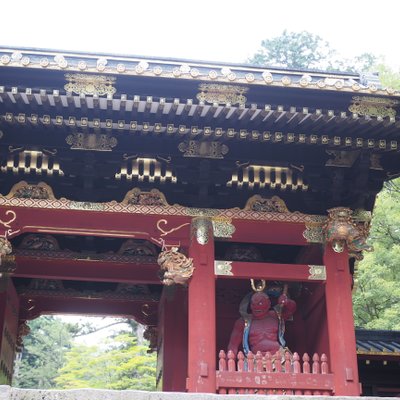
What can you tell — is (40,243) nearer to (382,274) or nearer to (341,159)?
(341,159)

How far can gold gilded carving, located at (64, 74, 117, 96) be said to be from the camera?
892 cm

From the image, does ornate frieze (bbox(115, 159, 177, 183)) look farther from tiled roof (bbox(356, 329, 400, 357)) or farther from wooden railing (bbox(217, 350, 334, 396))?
tiled roof (bbox(356, 329, 400, 357))

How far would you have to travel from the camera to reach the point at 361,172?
10078mm

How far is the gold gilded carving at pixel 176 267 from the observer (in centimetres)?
967

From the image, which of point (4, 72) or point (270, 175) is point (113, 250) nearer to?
point (270, 175)

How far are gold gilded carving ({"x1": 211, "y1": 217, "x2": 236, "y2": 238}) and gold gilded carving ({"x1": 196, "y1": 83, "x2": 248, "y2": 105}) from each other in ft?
6.61

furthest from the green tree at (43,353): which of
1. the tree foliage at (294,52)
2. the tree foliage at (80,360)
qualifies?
the tree foliage at (294,52)

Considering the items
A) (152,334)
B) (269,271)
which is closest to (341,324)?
(269,271)

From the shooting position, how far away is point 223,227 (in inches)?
403

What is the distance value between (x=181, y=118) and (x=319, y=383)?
4222 millimetres

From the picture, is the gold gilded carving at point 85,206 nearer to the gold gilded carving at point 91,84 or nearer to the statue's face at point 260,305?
the gold gilded carving at point 91,84

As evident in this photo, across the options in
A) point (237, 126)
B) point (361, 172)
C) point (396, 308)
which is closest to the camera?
point (237, 126)

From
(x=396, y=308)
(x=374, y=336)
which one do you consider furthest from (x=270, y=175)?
(x=396, y=308)

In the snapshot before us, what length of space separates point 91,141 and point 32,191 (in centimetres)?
122
